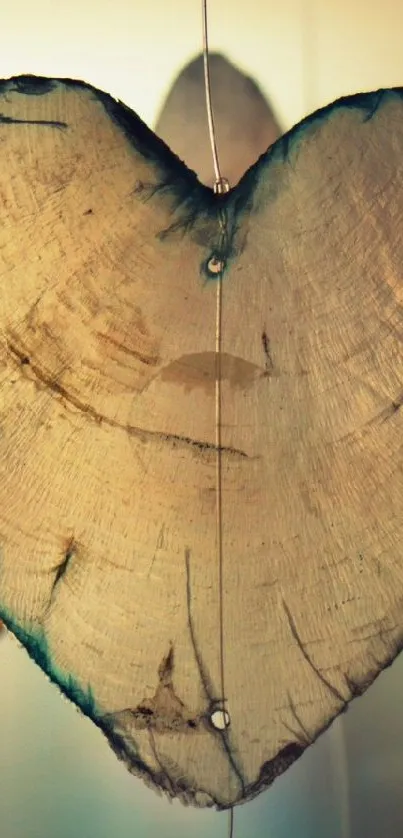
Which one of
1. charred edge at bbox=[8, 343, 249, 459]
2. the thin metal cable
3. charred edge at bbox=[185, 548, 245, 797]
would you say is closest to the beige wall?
the thin metal cable

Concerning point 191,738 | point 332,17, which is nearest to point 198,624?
point 191,738

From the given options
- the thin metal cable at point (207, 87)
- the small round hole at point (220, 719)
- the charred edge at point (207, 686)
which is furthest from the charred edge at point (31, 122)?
the small round hole at point (220, 719)

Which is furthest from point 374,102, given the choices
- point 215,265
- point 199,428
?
point 199,428

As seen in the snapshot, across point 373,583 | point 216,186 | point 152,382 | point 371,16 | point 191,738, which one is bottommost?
point 191,738

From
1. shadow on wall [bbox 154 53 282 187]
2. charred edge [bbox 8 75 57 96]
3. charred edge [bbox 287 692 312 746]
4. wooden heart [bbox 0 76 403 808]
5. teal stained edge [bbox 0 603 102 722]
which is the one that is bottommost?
charred edge [bbox 287 692 312 746]

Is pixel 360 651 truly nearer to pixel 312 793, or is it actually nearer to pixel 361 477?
pixel 361 477

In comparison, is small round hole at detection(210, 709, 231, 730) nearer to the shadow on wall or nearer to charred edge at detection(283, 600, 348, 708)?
charred edge at detection(283, 600, 348, 708)
